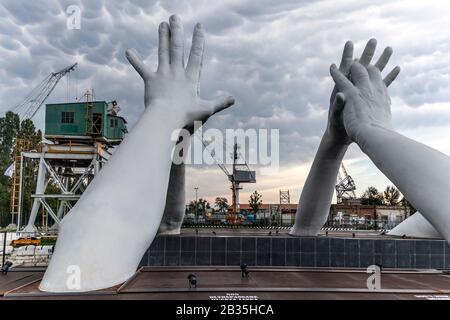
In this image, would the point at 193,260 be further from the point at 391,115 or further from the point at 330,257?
the point at 391,115

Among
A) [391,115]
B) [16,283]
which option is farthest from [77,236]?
[391,115]

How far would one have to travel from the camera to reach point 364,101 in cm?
1443

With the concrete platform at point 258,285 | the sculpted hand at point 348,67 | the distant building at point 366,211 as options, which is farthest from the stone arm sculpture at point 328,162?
the distant building at point 366,211

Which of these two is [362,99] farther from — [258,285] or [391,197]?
[391,197]

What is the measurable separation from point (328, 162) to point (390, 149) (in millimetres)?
5645

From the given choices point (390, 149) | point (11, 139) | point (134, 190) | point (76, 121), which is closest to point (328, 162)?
point (390, 149)

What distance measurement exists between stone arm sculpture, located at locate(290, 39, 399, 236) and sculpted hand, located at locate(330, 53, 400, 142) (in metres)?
0.44

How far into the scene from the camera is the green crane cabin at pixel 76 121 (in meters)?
34.9

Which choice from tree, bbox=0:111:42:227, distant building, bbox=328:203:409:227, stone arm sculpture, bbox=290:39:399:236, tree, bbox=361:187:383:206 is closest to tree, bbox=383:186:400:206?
tree, bbox=361:187:383:206

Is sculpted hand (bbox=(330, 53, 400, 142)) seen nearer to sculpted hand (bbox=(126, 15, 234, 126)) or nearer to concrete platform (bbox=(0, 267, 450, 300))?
sculpted hand (bbox=(126, 15, 234, 126))

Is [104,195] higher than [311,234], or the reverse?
[104,195]

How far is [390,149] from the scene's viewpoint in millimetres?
12102

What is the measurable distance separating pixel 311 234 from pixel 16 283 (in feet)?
38.8

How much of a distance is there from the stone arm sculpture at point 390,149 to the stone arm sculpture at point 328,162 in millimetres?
631
